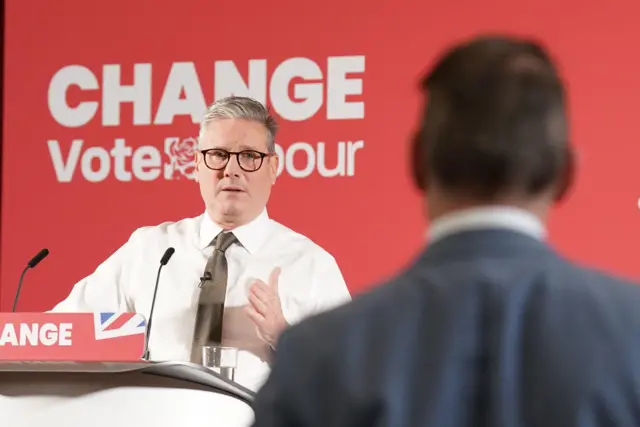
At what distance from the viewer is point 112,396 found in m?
2.31

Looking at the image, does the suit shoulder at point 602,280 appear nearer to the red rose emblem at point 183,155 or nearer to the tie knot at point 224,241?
the tie knot at point 224,241

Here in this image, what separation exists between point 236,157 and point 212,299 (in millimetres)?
502

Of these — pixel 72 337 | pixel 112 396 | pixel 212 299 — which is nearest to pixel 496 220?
pixel 112 396

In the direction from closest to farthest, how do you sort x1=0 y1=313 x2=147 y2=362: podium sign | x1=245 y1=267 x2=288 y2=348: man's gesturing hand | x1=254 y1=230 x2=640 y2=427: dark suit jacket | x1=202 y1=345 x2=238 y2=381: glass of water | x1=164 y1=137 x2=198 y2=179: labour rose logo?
x1=254 y1=230 x2=640 y2=427: dark suit jacket, x1=0 y1=313 x2=147 y2=362: podium sign, x1=202 y1=345 x2=238 y2=381: glass of water, x1=245 y1=267 x2=288 y2=348: man's gesturing hand, x1=164 y1=137 x2=198 y2=179: labour rose logo

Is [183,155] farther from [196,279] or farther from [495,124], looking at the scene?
[495,124]

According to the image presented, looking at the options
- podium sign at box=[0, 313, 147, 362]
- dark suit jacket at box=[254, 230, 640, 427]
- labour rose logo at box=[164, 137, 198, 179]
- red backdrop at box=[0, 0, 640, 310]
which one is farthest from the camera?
labour rose logo at box=[164, 137, 198, 179]

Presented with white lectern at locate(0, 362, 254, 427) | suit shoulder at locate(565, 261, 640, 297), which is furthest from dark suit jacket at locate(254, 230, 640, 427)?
white lectern at locate(0, 362, 254, 427)

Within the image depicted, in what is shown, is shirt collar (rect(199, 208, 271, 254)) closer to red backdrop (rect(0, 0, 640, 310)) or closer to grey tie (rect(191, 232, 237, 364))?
grey tie (rect(191, 232, 237, 364))

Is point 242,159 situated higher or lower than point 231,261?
higher

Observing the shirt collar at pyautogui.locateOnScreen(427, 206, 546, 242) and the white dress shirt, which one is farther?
the white dress shirt

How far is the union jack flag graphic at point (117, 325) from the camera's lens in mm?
2924

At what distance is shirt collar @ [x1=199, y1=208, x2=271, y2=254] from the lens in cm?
421

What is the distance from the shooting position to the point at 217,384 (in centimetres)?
235

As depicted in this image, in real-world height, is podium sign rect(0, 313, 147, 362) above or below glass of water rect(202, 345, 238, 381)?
above
